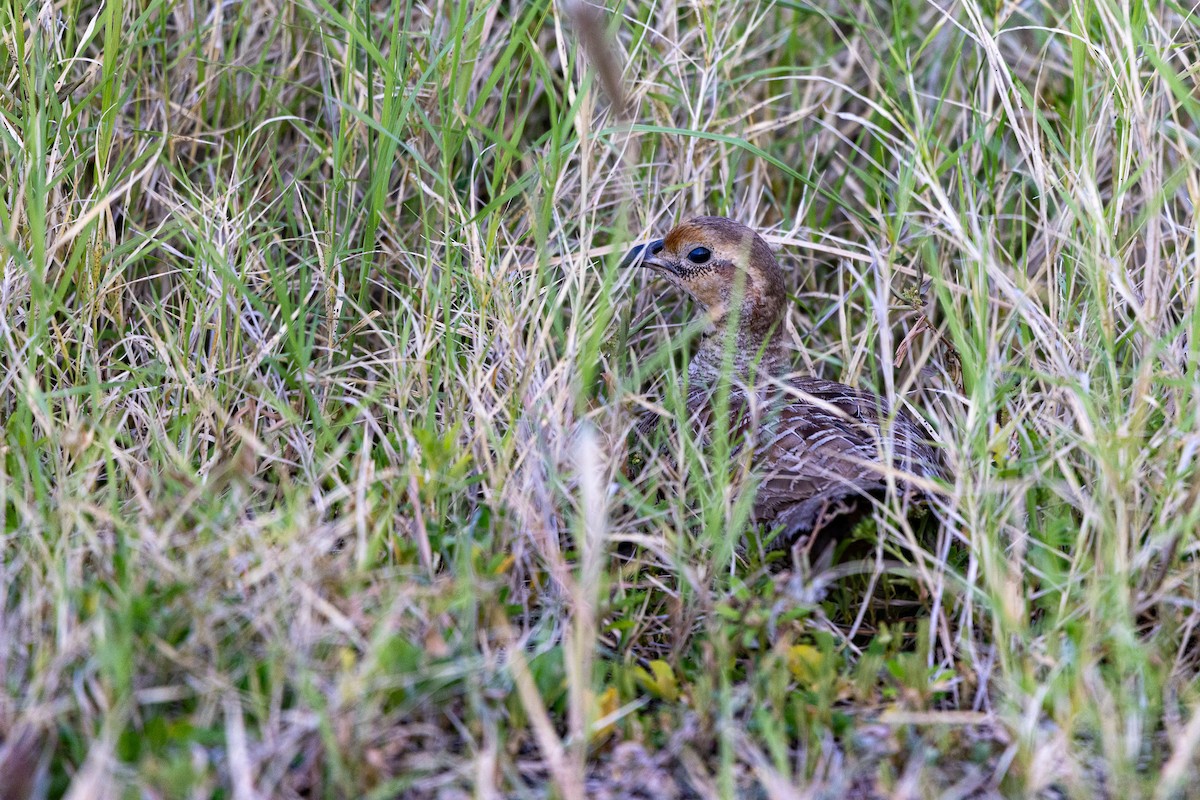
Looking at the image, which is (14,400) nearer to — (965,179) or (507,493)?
(507,493)

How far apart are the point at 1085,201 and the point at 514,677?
165 centimetres

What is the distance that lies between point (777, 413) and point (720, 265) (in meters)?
0.64

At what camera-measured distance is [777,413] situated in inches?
134

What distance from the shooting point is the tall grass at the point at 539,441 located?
219 cm

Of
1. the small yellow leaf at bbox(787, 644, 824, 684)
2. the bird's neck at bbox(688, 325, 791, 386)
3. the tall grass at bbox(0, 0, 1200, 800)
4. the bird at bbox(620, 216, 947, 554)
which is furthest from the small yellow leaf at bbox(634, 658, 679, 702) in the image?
the bird's neck at bbox(688, 325, 791, 386)

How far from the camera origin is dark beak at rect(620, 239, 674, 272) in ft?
12.7

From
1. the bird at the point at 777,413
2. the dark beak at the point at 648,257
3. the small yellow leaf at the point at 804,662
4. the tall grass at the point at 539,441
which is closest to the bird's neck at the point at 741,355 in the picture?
the bird at the point at 777,413

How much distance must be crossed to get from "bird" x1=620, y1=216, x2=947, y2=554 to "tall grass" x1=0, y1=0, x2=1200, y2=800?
0.40 feet

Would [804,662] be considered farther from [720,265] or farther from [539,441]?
[720,265]

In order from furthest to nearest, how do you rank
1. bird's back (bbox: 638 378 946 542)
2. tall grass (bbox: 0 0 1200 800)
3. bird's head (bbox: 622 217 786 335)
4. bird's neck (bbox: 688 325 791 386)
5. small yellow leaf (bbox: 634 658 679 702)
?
bird's neck (bbox: 688 325 791 386) < bird's head (bbox: 622 217 786 335) < bird's back (bbox: 638 378 946 542) < small yellow leaf (bbox: 634 658 679 702) < tall grass (bbox: 0 0 1200 800)

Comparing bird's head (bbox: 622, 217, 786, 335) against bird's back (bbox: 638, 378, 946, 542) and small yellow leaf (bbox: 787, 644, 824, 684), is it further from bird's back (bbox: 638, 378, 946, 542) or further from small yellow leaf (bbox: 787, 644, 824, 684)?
small yellow leaf (bbox: 787, 644, 824, 684)

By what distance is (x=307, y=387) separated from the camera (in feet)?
9.99

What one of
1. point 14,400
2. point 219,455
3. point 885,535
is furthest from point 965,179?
point 14,400

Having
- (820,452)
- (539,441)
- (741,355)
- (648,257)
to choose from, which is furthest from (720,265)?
(539,441)
